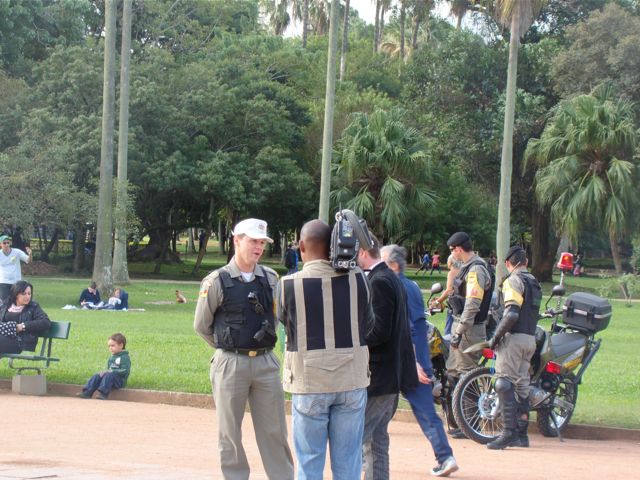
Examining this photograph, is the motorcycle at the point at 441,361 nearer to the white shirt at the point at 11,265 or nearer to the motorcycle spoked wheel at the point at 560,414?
the motorcycle spoked wheel at the point at 560,414

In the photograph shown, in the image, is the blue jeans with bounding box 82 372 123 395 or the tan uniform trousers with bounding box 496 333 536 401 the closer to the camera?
the tan uniform trousers with bounding box 496 333 536 401

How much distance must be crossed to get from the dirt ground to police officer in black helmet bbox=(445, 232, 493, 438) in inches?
28.8

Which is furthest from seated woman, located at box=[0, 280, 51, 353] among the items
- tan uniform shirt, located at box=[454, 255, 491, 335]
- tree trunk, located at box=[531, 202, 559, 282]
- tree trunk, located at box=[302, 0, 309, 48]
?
tree trunk, located at box=[302, 0, 309, 48]

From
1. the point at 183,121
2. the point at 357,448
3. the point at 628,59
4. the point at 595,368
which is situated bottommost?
the point at 595,368

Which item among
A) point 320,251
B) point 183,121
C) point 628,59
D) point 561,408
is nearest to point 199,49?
point 183,121

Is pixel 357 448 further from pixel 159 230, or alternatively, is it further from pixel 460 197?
pixel 460 197

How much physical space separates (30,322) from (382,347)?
7805mm

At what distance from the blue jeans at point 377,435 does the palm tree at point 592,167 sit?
33.8 metres

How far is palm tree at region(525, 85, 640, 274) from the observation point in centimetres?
4025

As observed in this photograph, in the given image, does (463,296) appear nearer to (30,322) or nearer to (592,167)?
(30,322)

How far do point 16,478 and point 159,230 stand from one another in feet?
141

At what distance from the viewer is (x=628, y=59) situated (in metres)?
44.8

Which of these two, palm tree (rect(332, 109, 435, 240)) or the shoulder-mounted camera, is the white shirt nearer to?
the shoulder-mounted camera

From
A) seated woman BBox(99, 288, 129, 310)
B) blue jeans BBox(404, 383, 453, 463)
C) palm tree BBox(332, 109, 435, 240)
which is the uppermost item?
palm tree BBox(332, 109, 435, 240)
